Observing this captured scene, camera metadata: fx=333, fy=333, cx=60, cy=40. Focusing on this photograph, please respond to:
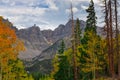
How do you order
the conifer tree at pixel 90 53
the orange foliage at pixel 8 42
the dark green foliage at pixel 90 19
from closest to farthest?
the orange foliage at pixel 8 42
the conifer tree at pixel 90 53
the dark green foliage at pixel 90 19

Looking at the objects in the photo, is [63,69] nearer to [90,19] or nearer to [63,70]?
[63,70]

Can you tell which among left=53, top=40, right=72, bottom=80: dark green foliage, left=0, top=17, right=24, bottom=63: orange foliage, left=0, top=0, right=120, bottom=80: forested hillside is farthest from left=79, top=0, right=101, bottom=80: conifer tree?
left=0, top=17, right=24, bottom=63: orange foliage

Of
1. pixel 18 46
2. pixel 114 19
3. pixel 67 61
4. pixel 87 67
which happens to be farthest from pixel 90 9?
pixel 18 46

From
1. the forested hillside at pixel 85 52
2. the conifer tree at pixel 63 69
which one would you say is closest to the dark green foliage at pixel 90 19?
the forested hillside at pixel 85 52

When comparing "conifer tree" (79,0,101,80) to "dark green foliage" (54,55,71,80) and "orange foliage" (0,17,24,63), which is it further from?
"orange foliage" (0,17,24,63)

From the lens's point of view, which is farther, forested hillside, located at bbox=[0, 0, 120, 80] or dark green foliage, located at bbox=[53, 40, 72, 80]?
dark green foliage, located at bbox=[53, 40, 72, 80]

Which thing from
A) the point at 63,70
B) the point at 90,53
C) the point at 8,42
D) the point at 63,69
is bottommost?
the point at 63,70

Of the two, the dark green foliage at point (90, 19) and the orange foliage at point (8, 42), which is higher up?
the dark green foliage at point (90, 19)

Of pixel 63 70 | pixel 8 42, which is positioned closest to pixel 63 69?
pixel 63 70

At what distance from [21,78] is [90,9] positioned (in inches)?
983

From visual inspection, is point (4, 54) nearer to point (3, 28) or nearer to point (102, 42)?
point (3, 28)

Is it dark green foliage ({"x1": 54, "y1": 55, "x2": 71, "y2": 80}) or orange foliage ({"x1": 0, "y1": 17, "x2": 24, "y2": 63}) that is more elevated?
orange foliage ({"x1": 0, "y1": 17, "x2": 24, "y2": 63})

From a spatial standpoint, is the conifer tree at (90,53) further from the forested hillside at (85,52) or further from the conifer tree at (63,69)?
the conifer tree at (63,69)

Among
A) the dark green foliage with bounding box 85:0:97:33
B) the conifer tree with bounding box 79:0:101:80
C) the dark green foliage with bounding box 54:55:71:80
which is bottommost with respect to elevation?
the dark green foliage with bounding box 54:55:71:80
